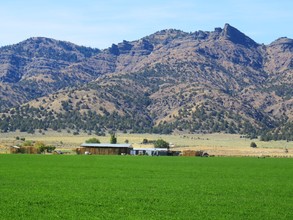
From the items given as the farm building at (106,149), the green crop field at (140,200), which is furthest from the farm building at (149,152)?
the green crop field at (140,200)

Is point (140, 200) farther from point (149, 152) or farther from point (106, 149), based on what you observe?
point (149, 152)

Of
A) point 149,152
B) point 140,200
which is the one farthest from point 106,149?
point 140,200

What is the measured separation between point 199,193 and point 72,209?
488 inches

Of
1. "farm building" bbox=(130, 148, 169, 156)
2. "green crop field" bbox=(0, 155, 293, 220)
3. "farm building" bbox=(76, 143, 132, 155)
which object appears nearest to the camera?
"green crop field" bbox=(0, 155, 293, 220)

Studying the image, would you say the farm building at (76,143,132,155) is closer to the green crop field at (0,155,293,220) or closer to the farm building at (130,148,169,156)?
the farm building at (130,148,169,156)

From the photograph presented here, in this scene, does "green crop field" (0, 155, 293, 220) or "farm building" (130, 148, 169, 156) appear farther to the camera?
"farm building" (130, 148, 169, 156)

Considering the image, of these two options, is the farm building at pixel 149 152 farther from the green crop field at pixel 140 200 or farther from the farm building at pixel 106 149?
the green crop field at pixel 140 200

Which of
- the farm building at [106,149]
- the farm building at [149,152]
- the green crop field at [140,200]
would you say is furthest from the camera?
the farm building at [149,152]

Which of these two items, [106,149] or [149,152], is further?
[149,152]

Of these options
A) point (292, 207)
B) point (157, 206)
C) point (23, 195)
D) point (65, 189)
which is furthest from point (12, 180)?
point (292, 207)

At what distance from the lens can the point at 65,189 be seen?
133 feet

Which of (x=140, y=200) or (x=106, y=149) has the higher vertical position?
(x=106, y=149)

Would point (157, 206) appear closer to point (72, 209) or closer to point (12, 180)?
point (72, 209)

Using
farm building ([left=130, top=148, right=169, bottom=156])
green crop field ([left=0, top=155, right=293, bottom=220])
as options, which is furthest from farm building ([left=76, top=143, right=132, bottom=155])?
green crop field ([left=0, top=155, right=293, bottom=220])
